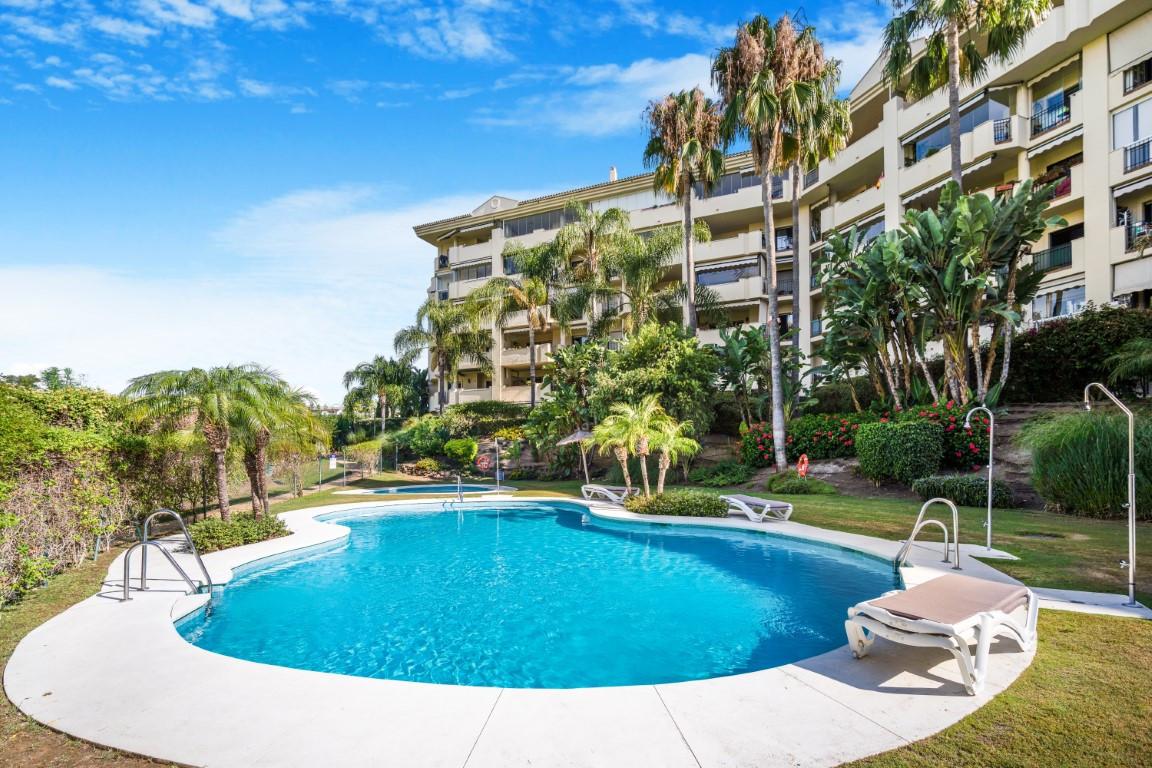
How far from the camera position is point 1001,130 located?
24406mm

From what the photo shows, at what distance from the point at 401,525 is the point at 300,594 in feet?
23.3

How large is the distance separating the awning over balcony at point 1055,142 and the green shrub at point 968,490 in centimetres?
1642

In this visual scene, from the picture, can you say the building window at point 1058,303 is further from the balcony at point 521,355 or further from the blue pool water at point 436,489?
the balcony at point 521,355

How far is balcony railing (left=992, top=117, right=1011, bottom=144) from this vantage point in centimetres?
2425

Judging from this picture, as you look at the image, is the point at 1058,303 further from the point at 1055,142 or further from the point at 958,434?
the point at 958,434

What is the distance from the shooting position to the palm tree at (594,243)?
28.6 m

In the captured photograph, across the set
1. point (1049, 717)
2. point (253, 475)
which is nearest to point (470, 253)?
point (253, 475)

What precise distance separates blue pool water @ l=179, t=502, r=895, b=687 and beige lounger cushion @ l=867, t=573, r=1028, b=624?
4.87 ft

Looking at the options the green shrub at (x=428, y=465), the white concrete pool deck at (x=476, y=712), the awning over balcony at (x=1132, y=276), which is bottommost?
the green shrub at (x=428, y=465)

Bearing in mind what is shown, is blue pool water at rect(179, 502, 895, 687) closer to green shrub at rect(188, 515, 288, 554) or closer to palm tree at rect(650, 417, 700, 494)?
green shrub at rect(188, 515, 288, 554)

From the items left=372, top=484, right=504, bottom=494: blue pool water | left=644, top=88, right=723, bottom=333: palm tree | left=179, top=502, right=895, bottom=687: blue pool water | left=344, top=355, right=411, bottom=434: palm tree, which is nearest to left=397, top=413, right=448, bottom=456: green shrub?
left=372, top=484, right=504, bottom=494: blue pool water

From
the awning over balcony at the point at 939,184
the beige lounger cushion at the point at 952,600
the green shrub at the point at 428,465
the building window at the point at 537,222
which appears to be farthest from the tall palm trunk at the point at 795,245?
the building window at the point at 537,222

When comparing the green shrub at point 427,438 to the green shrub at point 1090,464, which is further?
the green shrub at point 427,438

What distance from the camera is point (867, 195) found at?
30141mm
